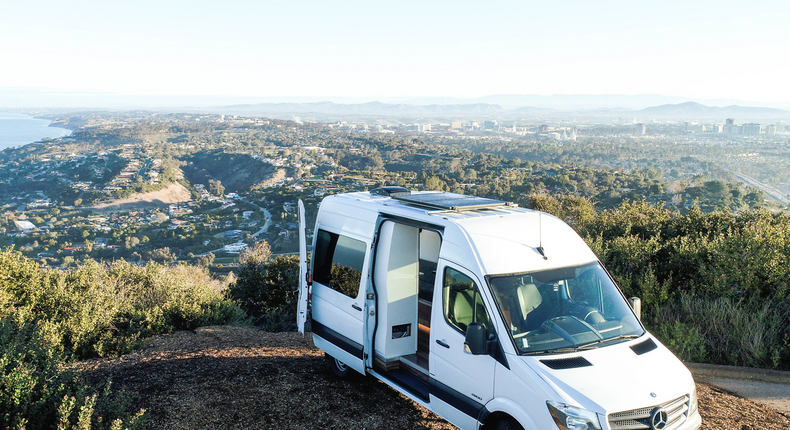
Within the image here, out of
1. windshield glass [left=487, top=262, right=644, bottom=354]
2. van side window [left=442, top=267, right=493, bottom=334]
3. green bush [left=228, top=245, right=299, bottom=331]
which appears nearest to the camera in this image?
windshield glass [left=487, top=262, right=644, bottom=354]

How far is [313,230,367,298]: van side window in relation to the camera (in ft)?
18.4

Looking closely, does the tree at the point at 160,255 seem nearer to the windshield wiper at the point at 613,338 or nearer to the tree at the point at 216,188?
the tree at the point at 216,188

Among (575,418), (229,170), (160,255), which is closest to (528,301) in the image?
(575,418)

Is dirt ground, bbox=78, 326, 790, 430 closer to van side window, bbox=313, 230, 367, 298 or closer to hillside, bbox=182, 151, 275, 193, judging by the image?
van side window, bbox=313, 230, 367, 298

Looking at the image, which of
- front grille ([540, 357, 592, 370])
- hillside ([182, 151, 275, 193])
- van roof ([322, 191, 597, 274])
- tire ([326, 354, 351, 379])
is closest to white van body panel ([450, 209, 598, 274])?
van roof ([322, 191, 597, 274])

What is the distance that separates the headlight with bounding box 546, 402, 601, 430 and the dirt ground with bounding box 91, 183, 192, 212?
48.3m

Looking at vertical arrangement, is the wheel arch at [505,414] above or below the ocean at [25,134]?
above

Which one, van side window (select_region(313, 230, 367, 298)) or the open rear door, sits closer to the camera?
van side window (select_region(313, 230, 367, 298))

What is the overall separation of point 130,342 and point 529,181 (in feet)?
93.5

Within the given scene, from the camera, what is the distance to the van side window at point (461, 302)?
4203mm

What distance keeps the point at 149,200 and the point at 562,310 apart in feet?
162

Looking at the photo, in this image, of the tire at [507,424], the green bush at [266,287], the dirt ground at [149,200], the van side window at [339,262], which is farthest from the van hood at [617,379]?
the dirt ground at [149,200]

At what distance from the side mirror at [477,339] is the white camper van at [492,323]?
0.03 feet

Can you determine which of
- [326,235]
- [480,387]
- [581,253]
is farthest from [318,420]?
[581,253]
